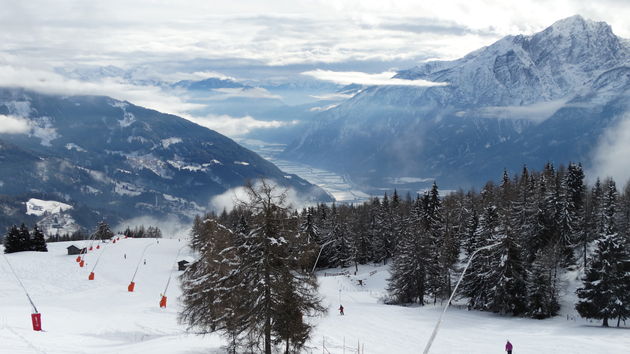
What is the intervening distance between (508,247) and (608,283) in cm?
1172

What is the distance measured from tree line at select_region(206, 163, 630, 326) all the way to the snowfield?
3256mm

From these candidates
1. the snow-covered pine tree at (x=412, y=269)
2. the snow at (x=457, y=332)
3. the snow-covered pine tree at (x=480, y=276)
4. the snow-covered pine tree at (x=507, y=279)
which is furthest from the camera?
the snow-covered pine tree at (x=412, y=269)

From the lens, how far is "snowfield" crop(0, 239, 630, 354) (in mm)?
37562

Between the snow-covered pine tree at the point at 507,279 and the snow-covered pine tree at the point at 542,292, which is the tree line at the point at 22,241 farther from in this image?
the snow-covered pine tree at the point at 542,292

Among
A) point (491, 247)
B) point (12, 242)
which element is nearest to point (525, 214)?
point (491, 247)

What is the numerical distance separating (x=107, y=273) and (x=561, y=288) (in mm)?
74967

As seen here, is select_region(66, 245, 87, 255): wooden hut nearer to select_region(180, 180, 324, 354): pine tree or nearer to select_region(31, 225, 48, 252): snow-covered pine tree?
select_region(31, 225, 48, 252): snow-covered pine tree

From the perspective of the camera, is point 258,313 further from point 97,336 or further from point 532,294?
point 532,294

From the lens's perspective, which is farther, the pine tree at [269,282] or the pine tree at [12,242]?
the pine tree at [12,242]

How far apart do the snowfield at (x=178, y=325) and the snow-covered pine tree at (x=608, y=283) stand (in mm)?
1997

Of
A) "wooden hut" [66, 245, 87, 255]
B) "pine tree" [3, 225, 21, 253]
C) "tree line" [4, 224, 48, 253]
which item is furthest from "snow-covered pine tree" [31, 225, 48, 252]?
"wooden hut" [66, 245, 87, 255]

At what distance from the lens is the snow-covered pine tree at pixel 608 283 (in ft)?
191

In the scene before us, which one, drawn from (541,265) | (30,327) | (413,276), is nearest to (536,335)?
(541,265)

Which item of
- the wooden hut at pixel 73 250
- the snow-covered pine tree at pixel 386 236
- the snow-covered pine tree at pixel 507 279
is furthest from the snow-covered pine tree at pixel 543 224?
the wooden hut at pixel 73 250
